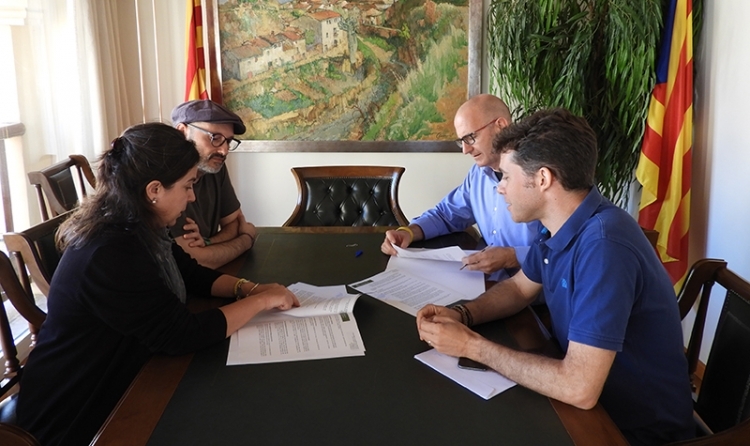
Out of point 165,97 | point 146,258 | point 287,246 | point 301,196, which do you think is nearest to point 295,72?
point 165,97

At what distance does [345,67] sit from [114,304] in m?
2.68

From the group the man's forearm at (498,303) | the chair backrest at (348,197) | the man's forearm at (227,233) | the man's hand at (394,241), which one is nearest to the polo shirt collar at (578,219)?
the man's forearm at (498,303)

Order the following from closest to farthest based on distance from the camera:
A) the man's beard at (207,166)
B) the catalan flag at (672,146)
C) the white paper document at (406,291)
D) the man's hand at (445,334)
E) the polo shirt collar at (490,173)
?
the man's hand at (445,334) → the white paper document at (406,291) → the man's beard at (207,166) → the polo shirt collar at (490,173) → the catalan flag at (672,146)

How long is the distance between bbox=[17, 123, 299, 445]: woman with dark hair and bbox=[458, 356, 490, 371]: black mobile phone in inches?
19.0

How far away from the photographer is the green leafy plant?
2727 mm

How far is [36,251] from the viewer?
1688 millimetres

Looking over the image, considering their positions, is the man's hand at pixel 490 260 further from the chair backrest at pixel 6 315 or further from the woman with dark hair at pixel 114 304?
the chair backrest at pixel 6 315

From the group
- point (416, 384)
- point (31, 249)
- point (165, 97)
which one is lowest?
point (416, 384)

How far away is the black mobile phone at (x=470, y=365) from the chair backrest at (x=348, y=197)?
1.71 metres

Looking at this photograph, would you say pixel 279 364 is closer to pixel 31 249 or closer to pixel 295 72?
pixel 31 249

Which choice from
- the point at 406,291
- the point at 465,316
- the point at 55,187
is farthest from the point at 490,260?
the point at 55,187

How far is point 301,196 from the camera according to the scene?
2.96 meters

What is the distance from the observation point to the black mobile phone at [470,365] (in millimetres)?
A: 1237

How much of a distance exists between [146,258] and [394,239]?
0.98 meters
